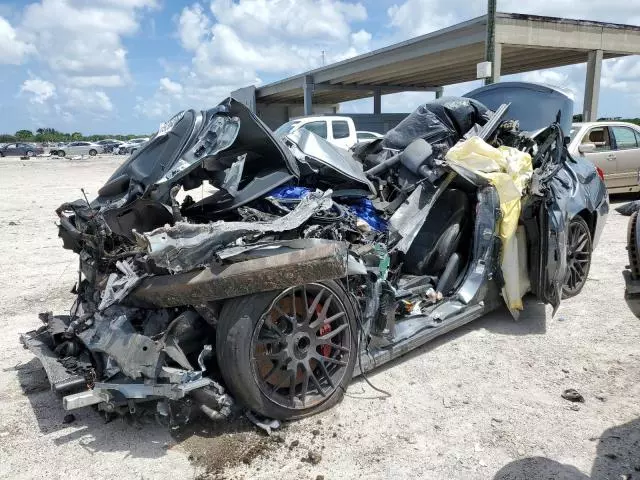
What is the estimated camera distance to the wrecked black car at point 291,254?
3.01m

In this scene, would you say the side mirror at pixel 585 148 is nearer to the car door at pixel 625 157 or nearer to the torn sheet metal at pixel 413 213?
the car door at pixel 625 157

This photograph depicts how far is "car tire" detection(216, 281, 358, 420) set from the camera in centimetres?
304

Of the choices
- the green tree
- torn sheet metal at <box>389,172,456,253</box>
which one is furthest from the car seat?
the green tree

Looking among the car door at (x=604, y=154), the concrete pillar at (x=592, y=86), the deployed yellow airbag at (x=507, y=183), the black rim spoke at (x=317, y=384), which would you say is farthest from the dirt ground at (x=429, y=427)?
the concrete pillar at (x=592, y=86)

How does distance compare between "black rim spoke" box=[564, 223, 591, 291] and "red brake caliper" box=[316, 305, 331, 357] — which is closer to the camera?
"red brake caliper" box=[316, 305, 331, 357]

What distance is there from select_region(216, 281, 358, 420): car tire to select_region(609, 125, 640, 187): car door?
31.8ft

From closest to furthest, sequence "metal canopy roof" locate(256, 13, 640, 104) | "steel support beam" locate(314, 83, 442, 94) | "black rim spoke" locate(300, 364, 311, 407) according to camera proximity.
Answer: "black rim spoke" locate(300, 364, 311, 407) < "metal canopy roof" locate(256, 13, 640, 104) < "steel support beam" locate(314, 83, 442, 94)

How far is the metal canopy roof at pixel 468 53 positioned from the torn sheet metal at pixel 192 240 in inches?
561

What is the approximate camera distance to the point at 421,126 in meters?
5.23

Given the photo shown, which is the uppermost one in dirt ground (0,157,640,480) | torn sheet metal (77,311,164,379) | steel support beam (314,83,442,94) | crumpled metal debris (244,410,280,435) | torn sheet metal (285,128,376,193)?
steel support beam (314,83,442,94)

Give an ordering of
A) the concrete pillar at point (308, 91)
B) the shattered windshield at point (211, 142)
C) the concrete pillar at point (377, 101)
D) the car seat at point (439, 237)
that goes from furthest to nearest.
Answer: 1. the concrete pillar at point (377, 101)
2. the concrete pillar at point (308, 91)
3. the car seat at point (439, 237)
4. the shattered windshield at point (211, 142)

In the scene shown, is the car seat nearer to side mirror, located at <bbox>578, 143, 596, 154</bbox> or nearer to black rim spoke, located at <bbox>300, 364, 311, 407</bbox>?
black rim spoke, located at <bbox>300, 364, 311, 407</bbox>

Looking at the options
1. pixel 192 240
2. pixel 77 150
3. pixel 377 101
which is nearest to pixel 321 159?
pixel 192 240

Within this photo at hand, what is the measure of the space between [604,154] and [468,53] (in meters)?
10.3
